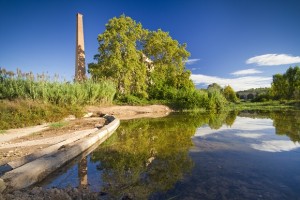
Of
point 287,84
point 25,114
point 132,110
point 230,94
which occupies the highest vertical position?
point 287,84

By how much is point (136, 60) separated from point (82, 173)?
21.8 metres

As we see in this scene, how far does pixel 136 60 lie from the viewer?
2489cm

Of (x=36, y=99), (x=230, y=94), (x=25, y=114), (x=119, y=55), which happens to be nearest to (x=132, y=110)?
(x=119, y=55)

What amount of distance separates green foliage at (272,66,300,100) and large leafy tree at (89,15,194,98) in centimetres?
2699

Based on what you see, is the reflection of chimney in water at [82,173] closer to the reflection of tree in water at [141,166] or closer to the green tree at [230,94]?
the reflection of tree in water at [141,166]

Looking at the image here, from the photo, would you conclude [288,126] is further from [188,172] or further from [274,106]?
[274,106]

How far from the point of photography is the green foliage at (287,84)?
4588 cm

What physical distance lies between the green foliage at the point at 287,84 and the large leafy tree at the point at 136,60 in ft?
88.5

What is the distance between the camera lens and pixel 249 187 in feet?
9.81

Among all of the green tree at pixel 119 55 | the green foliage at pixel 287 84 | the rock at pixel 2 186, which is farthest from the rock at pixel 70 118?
the green foliage at pixel 287 84

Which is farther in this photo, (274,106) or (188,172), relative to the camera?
(274,106)

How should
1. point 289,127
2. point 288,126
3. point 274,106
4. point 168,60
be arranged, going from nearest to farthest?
1. point 289,127
2. point 288,126
3. point 168,60
4. point 274,106

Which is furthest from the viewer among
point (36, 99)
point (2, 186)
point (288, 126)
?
point (36, 99)

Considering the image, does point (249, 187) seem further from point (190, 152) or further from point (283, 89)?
point (283, 89)
